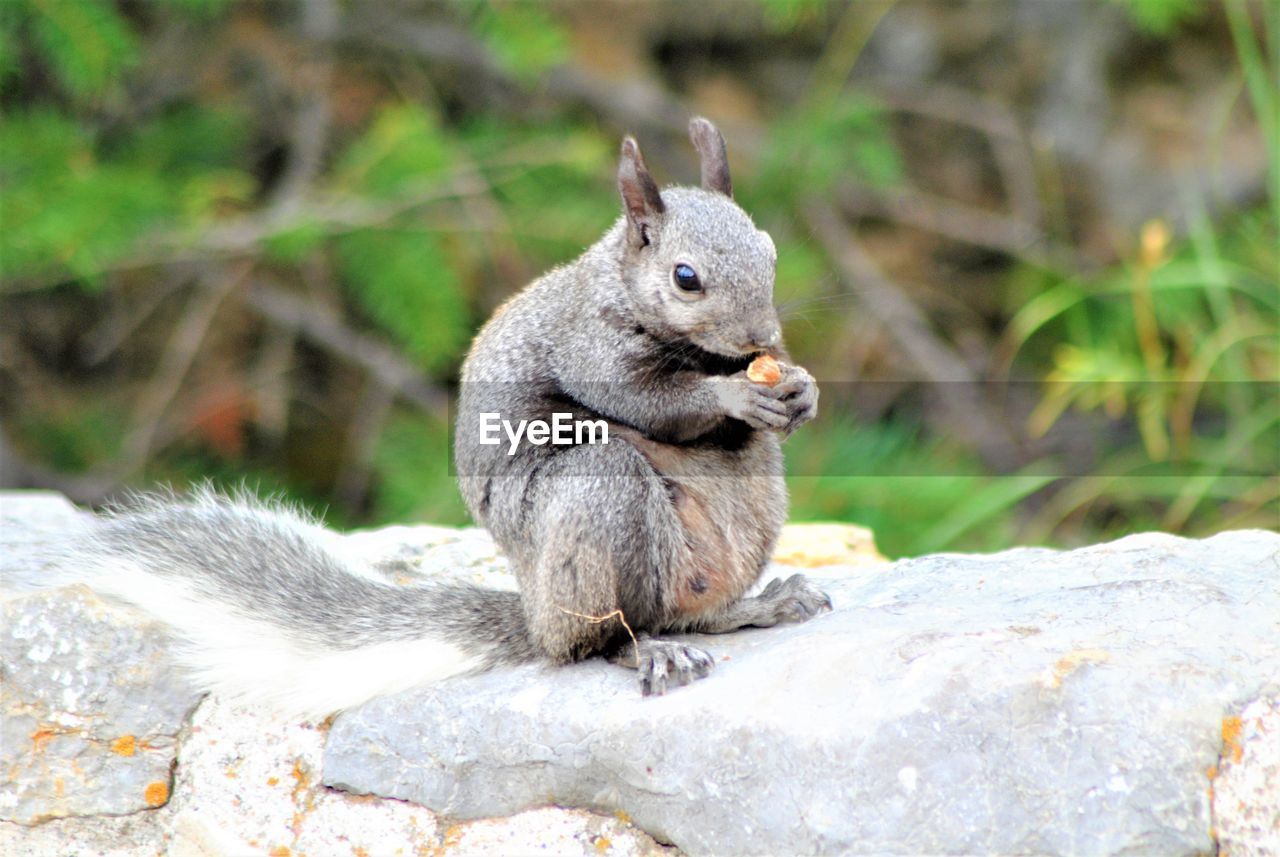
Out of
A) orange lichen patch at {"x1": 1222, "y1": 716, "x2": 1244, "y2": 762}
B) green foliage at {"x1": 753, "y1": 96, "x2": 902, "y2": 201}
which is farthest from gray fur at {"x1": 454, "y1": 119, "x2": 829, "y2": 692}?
green foliage at {"x1": 753, "y1": 96, "x2": 902, "y2": 201}

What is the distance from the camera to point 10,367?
4.84 m

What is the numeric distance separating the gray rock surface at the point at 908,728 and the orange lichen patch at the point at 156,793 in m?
0.28

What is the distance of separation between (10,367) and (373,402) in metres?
1.17

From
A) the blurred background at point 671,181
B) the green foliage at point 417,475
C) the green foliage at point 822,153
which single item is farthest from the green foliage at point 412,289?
the green foliage at point 822,153

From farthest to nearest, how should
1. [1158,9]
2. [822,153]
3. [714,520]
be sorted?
1. [822,153]
2. [1158,9]
3. [714,520]

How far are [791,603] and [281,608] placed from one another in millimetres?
900

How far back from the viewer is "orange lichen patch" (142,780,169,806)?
241cm

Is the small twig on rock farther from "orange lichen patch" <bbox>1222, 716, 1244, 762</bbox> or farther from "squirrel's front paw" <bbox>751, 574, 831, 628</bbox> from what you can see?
"orange lichen patch" <bbox>1222, 716, 1244, 762</bbox>

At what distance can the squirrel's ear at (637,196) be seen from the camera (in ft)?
8.41

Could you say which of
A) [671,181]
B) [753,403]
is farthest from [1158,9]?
[753,403]

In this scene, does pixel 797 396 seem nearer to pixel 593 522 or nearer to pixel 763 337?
pixel 763 337

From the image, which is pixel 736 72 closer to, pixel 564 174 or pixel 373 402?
pixel 564 174

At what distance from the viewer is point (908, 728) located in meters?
2.08

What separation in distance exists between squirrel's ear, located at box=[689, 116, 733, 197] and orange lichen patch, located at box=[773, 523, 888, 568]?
2.87 feet
